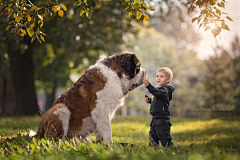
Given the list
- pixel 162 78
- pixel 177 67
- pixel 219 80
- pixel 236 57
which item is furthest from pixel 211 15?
pixel 177 67

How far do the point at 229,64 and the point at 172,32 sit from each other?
2274cm

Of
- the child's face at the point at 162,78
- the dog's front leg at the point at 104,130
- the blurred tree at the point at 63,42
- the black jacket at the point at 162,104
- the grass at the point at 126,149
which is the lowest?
the grass at the point at 126,149

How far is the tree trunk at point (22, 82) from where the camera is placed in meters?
12.8

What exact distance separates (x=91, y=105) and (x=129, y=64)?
1036 mm

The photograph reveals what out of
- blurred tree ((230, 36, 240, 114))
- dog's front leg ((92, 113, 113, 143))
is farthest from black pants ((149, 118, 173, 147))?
blurred tree ((230, 36, 240, 114))

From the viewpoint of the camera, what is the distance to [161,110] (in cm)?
528

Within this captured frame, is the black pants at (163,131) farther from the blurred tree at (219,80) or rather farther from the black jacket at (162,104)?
the blurred tree at (219,80)

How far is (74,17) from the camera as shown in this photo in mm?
11664

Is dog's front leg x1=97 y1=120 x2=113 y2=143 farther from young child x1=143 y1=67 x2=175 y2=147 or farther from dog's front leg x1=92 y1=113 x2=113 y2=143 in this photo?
young child x1=143 y1=67 x2=175 y2=147

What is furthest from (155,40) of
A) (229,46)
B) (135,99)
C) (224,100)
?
(224,100)

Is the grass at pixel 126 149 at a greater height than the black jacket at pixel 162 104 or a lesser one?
lesser

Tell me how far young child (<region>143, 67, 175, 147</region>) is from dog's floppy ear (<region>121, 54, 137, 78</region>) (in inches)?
11.6

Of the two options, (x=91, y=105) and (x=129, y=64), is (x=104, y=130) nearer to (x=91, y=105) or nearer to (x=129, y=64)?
(x=91, y=105)

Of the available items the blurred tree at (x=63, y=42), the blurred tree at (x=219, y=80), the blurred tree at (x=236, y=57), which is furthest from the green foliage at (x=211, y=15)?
the blurred tree at (x=236, y=57)
